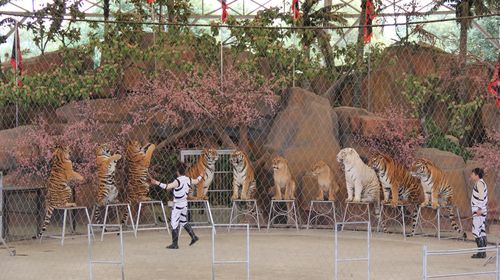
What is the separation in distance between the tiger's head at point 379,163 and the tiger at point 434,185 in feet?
1.94

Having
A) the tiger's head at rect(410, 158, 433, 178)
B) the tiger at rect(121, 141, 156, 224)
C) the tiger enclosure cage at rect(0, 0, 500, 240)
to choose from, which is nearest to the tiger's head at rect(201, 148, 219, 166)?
the tiger enclosure cage at rect(0, 0, 500, 240)

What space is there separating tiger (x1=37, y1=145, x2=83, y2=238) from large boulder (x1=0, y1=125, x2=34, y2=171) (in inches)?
56.8

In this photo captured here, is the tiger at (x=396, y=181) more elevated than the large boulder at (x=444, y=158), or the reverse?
the large boulder at (x=444, y=158)

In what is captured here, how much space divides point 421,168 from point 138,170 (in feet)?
13.3

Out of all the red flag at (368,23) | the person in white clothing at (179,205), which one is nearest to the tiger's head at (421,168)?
the red flag at (368,23)

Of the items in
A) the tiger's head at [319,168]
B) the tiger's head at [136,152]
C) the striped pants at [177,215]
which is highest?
the tiger's head at [136,152]

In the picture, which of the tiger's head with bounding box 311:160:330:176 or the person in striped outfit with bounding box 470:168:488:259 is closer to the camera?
the person in striped outfit with bounding box 470:168:488:259

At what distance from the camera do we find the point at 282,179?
571 inches

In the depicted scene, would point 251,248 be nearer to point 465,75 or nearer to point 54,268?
point 54,268

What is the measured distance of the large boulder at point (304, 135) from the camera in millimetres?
15156

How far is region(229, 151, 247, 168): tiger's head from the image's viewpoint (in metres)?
14.5

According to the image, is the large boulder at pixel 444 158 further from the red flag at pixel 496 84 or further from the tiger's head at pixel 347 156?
the tiger's head at pixel 347 156

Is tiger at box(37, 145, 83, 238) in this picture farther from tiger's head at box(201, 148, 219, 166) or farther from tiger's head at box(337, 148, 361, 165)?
tiger's head at box(337, 148, 361, 165)

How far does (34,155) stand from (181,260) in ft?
16.1
